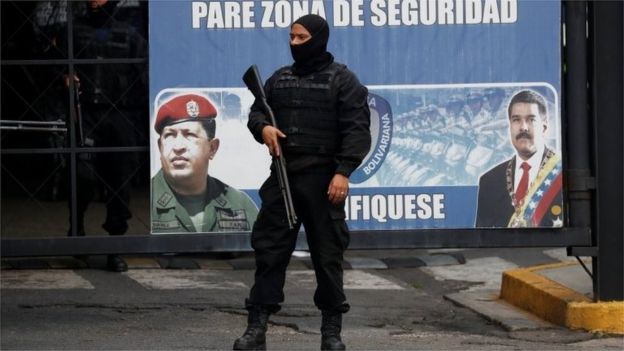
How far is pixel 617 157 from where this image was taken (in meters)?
8.20

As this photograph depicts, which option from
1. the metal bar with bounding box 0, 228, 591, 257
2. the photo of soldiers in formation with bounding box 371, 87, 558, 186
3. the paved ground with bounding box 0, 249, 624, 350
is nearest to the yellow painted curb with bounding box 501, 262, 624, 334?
the paved ground with bounding box 0, 249, 624, 350

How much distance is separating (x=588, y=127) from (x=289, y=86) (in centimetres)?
225

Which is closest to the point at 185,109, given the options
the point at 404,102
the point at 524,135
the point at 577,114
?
the point at 404,102

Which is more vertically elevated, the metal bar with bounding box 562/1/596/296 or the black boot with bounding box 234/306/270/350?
the metal bar with bounding box 562/1/596/296

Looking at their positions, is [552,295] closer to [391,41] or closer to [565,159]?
[565,159]

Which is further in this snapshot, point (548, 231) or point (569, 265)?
point (569, 265)

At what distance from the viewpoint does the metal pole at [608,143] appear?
8.16 m

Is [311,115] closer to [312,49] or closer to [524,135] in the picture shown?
[312,49]

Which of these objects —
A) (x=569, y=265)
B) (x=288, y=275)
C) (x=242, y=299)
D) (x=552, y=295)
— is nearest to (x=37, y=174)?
(x=288, y=275)

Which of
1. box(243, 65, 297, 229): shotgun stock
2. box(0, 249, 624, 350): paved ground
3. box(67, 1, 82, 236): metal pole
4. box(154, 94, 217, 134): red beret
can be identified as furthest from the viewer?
box(67, 1, 82, 236): metal pole

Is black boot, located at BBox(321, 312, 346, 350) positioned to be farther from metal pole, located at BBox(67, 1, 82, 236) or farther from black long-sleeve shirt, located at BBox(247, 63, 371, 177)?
metal pole, located at BBox(67, 1, 82, 236)

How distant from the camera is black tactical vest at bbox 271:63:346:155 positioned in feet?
22.6

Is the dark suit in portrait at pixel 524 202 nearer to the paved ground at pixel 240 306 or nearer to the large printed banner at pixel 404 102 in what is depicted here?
the large printed banner at pixel 404 102

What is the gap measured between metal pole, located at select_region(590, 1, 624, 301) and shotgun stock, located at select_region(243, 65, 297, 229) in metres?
2.28
